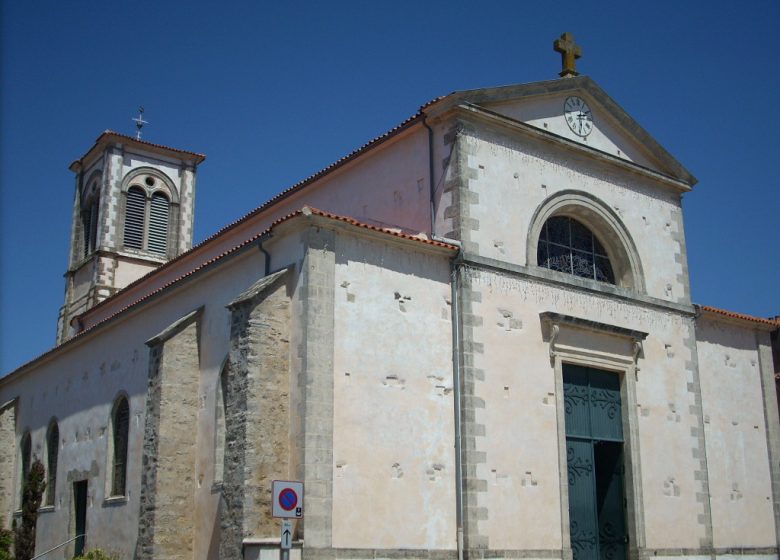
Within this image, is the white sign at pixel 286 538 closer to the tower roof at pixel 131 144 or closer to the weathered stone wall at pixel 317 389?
the weathered stone wall at pixel 317 389

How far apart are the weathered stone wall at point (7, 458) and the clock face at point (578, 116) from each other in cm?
1869

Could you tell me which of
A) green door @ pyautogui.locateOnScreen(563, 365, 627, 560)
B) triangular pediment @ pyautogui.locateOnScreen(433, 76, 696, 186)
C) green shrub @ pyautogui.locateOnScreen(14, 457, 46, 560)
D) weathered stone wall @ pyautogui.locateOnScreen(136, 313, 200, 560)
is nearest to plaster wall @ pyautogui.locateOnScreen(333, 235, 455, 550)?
green door @ pyautogui.locateOnScreen(563, 365, 627, 560)

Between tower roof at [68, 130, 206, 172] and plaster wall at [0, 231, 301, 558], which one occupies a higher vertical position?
tower roof at [68, 130, 206, 172]

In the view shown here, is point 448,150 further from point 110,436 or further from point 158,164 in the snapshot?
point 158,164

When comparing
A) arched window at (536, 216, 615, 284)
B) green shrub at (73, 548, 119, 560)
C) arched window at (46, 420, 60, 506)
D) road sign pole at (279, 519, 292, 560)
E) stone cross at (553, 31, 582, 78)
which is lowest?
green shrub at (73, 548, 119, 560)

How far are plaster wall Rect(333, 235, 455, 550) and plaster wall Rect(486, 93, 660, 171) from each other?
454 centimetres

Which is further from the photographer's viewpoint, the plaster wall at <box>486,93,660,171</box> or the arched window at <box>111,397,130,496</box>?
the arched window at <box>111,397,130,496</box>

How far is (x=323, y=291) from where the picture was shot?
51.2ft

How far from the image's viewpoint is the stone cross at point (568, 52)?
69.9 feet

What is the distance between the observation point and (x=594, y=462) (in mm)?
18891

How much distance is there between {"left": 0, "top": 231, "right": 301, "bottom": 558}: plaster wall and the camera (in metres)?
17.8

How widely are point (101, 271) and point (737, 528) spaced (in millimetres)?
23245

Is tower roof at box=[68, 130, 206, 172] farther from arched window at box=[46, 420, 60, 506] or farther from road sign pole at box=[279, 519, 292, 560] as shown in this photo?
road sign pole at box=[279, 519, 292, 560]

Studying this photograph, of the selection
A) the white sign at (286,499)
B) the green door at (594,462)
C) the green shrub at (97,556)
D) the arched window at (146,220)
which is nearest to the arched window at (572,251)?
the green door at (594,462)
